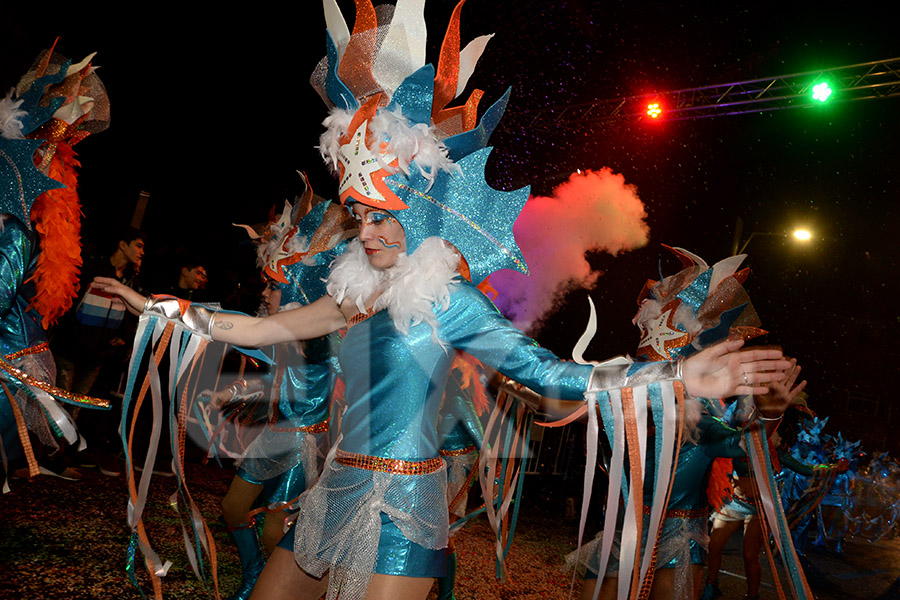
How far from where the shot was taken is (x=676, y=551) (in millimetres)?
3168

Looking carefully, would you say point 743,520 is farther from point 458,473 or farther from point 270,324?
point 270,324

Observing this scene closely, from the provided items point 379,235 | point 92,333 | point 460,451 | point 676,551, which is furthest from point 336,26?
point 92,333

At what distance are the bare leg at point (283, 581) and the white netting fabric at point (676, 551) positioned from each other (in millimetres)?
1663

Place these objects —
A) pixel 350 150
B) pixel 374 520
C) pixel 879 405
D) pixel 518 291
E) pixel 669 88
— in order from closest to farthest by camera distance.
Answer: pixel 374 520
pixel 350 150
pixel 518 291
pixel 669 88
pixel 879 405

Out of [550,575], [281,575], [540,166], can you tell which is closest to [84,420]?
[550,575]

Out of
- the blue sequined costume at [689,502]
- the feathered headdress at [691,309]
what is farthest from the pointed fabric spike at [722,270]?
the blue sequined costume at [689,502]

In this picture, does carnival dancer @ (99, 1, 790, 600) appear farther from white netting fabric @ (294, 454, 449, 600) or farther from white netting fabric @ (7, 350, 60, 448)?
white netting fabric @ (7, 350, 60, 448)

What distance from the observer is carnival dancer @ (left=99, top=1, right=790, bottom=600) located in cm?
175

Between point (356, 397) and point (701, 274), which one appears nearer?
point (356, 397)

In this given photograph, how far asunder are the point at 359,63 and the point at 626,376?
1367 mm

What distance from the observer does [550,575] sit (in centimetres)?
509

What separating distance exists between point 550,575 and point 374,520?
3.80 m

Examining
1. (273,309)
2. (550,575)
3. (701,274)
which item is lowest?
(550,575)

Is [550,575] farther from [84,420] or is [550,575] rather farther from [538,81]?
[538,81]
